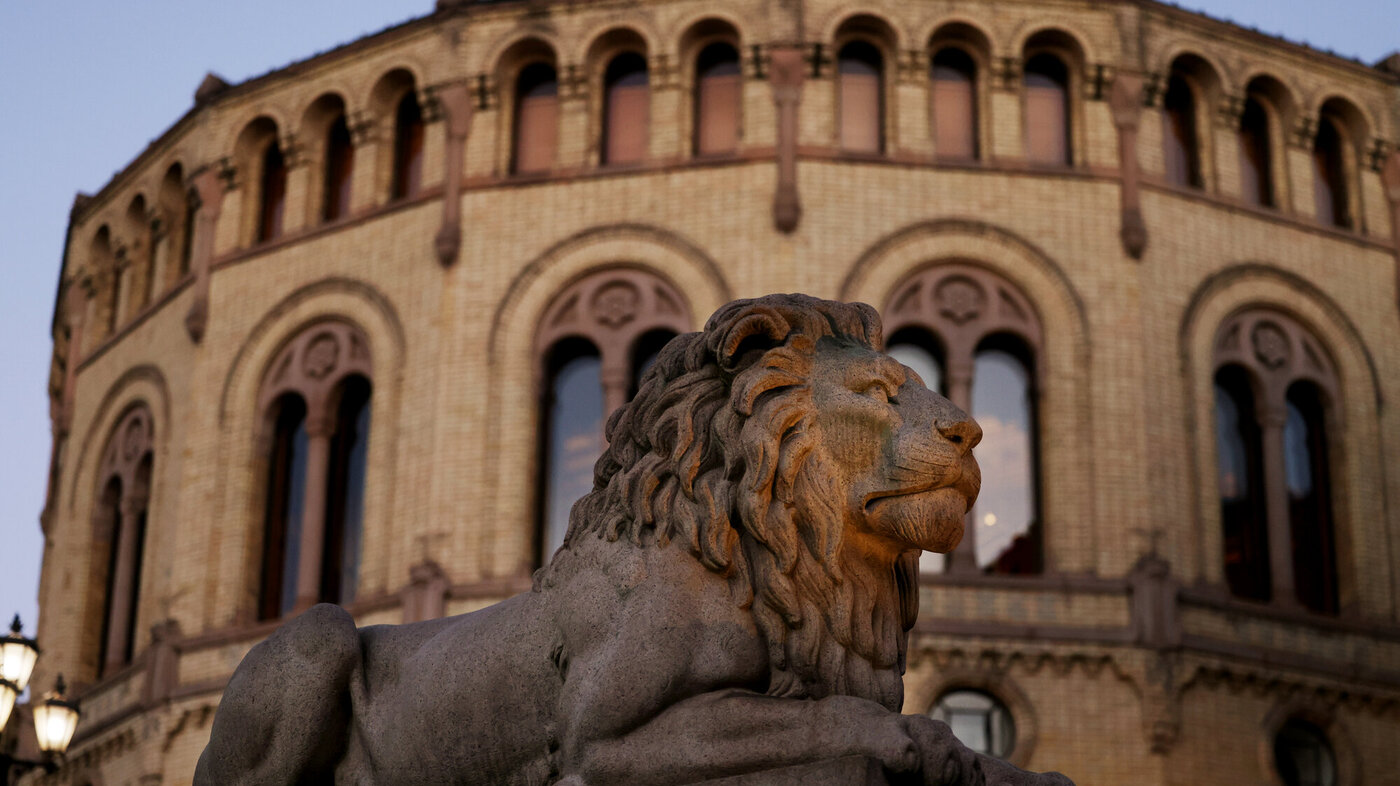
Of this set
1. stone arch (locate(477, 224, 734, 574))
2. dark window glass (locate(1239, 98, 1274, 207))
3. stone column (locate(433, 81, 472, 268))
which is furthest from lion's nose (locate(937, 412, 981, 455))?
dark window glass (locate(1239, 98, 1274, 207))

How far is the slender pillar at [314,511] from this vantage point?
2833cm

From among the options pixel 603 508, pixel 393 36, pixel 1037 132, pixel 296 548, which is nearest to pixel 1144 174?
pixel 1037 132

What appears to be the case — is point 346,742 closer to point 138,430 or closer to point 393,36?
point 393,36

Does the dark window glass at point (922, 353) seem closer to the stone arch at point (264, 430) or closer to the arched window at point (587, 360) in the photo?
the arched window at point (587, 360)

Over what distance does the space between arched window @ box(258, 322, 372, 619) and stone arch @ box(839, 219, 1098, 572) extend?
283 inches

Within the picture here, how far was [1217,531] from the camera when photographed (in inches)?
1075

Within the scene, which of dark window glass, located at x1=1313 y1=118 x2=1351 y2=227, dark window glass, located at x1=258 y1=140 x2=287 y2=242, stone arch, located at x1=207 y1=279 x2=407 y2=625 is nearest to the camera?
stone arch, located at x1=207 y1=279 x2=407 y2=625

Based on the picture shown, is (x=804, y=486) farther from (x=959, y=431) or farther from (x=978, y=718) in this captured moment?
(x=978, y=718)

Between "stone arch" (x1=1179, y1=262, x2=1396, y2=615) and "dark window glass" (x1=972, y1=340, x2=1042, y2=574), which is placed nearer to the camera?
"dark window glass" (x1=972, y1=340, x2=1042, y2=574)

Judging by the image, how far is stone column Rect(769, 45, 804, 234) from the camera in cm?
2725

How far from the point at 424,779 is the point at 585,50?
23.9 metres

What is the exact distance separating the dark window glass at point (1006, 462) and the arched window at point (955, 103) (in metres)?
2.71

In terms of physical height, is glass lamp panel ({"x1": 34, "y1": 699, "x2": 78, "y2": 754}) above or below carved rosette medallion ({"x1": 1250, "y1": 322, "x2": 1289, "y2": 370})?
below

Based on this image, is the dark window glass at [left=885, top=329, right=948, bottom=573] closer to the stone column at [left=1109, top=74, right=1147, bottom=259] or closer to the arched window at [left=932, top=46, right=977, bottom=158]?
the arched window at [left=932, top=46, right=977, bottom=158]
